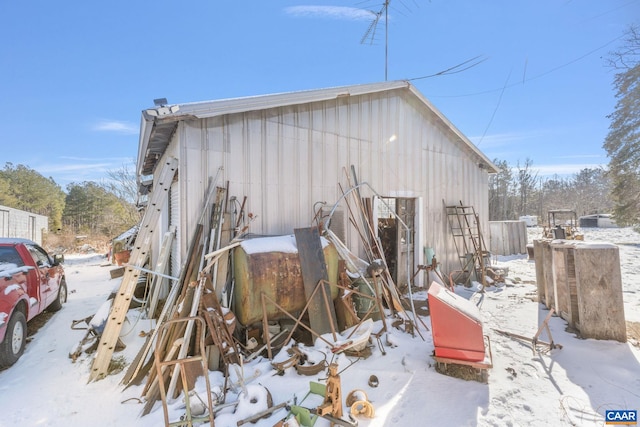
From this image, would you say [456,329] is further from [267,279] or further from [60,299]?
[60,299]

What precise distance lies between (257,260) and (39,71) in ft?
27.5

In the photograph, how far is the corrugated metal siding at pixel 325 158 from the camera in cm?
428

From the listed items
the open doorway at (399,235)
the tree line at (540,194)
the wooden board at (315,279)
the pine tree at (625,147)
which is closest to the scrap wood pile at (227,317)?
the wooden board at (315,279)

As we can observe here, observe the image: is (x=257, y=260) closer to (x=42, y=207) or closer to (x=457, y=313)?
(x=457, y=313)

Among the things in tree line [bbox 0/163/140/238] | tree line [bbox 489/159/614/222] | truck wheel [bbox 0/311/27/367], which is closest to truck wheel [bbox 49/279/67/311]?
truck wheel [bbox 0/311/27/367]

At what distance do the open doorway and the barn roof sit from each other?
8.28ft

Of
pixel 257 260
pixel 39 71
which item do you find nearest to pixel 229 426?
pixel 257 260

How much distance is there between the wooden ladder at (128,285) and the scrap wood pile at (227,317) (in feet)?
1.32

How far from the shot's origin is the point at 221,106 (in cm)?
400

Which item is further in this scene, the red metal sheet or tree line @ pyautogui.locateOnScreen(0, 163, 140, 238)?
tree line @ pyautogui.locateOnScreen(0, 163, 140, 238)

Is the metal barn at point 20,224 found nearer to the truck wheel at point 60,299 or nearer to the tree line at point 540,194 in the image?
the truck wheel at point 60,299

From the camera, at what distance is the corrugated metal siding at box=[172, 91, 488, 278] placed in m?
4.28

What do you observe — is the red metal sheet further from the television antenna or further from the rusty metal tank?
the television antenna

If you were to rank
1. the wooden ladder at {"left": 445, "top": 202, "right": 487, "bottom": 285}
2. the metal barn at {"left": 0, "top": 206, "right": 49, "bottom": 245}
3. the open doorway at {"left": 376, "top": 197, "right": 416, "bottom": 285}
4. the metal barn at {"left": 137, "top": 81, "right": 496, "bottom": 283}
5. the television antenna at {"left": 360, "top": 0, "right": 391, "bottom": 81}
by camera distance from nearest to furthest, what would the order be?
the metal barn at {"left": 137, "top": 81, "right": 496, "bottom": 283} < the television antenna at {"left": 360, "top": 0, "right": 391, "bottom": 81} < the open doorway at {"left": 376, "top": 197, "right": 416, "bottom": 285} < the wooden ladder at {"left": 445, "top": 202, "right": 487, "bottom": 285} < the metal barn at {"left": 0, "top": 206, "right": 49, "bottom": 245}
